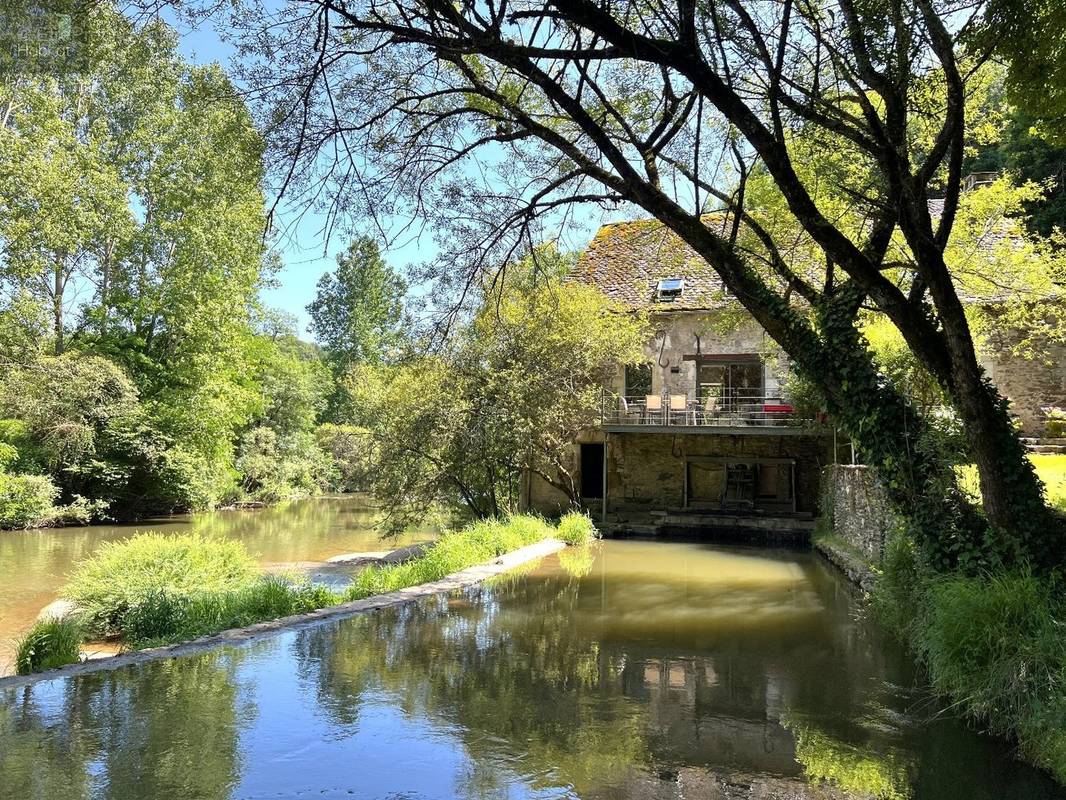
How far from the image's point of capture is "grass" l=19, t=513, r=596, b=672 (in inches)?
290

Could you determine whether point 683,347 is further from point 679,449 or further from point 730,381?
point 679,449

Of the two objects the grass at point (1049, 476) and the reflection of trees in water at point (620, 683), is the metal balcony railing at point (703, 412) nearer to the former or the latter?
the grass at point (1049, 476)

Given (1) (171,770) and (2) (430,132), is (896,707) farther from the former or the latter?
(2) (430,132)

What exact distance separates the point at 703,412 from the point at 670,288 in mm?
4790

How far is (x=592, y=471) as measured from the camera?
2244 cm

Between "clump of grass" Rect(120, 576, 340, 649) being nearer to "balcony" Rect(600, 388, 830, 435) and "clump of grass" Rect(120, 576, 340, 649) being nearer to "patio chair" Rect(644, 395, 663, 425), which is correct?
"balcony" Rect(600, 388, 830, 435)

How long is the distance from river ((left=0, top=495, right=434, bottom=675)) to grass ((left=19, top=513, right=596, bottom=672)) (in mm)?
1092

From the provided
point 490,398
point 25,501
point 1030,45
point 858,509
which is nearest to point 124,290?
point 25,501

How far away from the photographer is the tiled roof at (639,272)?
19406 millimetres

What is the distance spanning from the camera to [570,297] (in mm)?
17391

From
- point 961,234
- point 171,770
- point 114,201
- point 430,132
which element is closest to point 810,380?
point 430,132

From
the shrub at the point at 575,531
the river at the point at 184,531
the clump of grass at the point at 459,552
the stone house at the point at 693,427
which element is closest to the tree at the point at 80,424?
the river at the point at 184,531

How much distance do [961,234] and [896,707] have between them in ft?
38.2

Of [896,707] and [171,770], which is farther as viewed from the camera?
[896,707]
